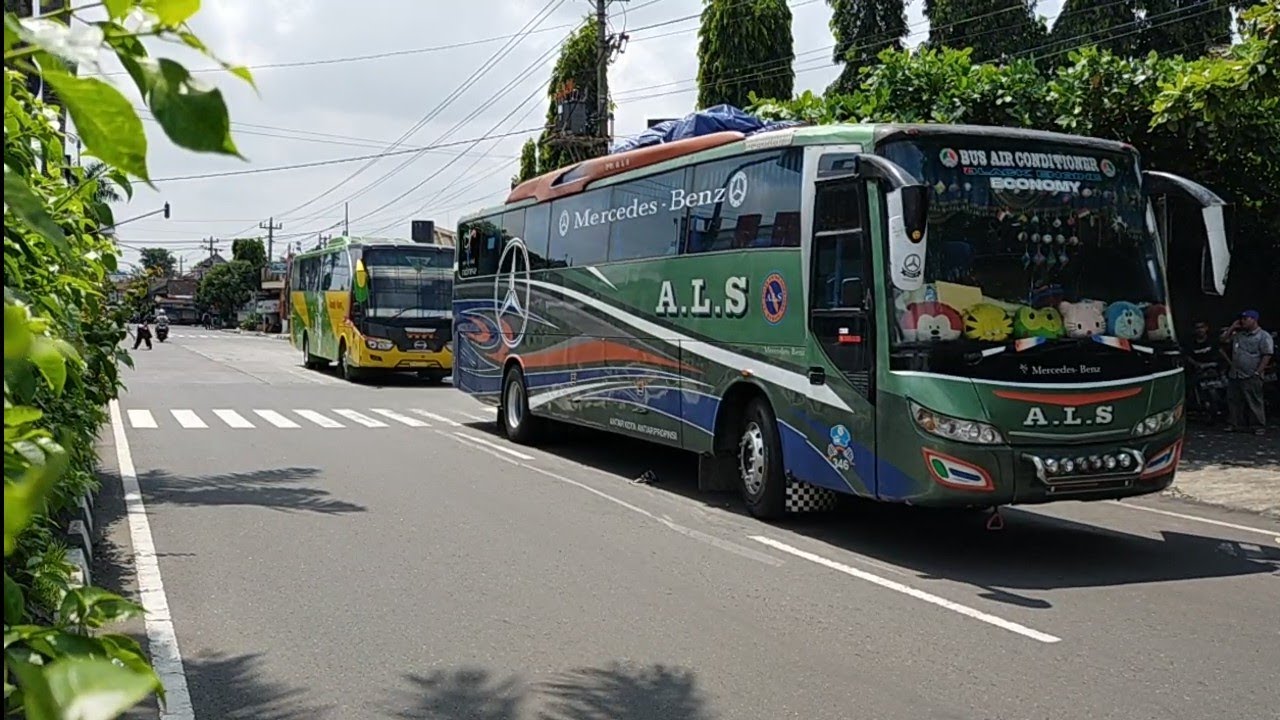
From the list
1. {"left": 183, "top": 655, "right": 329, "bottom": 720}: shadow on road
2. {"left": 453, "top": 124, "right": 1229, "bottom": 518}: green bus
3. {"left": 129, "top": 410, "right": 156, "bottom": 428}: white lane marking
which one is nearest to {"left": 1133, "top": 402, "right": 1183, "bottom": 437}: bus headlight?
{"left": 453, "top": 124, "right": 1229, "bottom": 518}: green bus

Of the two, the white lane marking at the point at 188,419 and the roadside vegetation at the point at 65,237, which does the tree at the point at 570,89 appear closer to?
the white lane marking at the point at 188,419

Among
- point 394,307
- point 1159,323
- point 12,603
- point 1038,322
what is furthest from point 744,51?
point 12,603

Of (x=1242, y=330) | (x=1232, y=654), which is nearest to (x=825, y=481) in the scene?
(x=1232, y=654)

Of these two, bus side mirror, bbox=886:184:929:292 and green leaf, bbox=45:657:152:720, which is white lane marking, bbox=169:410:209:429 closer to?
bus side mirror, bbox=886:184:929:292

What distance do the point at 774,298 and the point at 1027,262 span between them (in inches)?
80.8

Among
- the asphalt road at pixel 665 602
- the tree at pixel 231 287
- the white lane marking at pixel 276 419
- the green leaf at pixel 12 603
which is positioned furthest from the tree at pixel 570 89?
the tree at pixel 231 287

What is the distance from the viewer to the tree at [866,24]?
3228 cm

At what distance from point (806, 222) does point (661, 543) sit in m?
2.64

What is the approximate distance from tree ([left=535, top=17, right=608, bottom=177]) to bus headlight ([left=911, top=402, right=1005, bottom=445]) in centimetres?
2160

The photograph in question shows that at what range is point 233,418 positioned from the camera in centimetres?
1883

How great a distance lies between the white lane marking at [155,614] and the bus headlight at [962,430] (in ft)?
15.9

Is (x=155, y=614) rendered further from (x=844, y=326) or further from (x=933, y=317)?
(x=933, y=317)

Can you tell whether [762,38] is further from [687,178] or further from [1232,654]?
[1232,654]

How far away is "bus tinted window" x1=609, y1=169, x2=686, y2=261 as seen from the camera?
A: 468 inches
